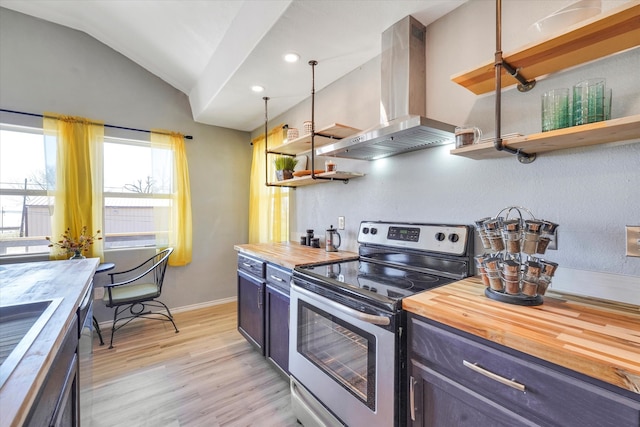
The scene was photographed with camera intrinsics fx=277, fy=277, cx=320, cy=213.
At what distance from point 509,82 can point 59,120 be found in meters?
3.73

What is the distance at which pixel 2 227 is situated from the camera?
103 inches

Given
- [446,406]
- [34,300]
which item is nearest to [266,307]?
[34,300]

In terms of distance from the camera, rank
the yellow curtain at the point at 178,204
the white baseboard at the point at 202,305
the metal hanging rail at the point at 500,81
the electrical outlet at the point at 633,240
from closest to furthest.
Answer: the electrical outlet at the point at 633,240
the metal hanging rail at the point at 500,81
the yellow curtain at the point at 178,204
the white baseboard at the point at 202,305

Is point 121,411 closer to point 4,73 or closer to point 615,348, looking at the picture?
point 615,348

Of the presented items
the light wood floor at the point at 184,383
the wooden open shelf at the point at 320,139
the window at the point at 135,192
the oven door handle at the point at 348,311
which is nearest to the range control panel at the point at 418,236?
the oven door handle at the point at 348,311

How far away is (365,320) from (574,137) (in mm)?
1039

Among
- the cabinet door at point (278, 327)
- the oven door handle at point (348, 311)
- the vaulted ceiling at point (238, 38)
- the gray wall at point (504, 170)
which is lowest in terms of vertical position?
the cabinet door at point (278, 327)

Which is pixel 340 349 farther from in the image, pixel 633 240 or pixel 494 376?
pixel 633 240

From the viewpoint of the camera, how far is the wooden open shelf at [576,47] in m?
0.89

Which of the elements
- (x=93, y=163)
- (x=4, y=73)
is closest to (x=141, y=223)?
(x=93, y=163)

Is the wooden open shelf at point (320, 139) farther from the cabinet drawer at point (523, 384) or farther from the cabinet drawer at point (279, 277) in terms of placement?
the cabinet drawer at point (523, 384)

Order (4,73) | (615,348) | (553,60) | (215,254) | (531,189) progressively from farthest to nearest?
1. (215,254)
2. (4,73)
3. (531,189)
4. (553,60)
5. (615,348)

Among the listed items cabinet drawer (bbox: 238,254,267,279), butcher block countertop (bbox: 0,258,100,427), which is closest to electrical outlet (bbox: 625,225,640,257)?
butcher block countertop (bbox: 0,258,100,427)

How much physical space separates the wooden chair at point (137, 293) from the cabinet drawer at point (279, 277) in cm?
144
